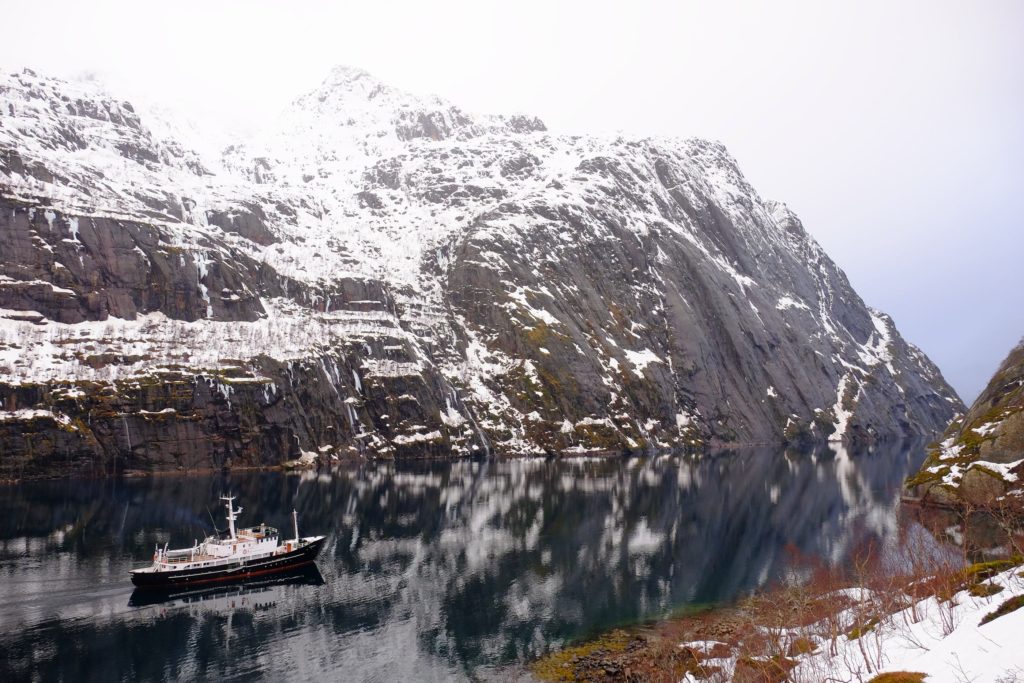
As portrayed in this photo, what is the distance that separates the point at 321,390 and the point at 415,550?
395 ft

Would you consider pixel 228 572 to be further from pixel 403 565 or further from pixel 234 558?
pixel 403 565

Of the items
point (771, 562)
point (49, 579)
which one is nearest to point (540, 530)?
point (771, 562)

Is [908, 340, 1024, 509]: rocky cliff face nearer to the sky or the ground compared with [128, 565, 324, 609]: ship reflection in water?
nearer to the sky

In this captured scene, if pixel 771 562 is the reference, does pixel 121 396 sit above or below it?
above

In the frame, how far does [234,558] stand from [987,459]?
326 feet

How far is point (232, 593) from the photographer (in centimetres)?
7212

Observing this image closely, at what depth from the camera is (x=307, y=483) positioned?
478ft

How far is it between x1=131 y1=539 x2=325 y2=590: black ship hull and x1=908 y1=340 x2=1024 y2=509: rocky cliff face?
8008cm

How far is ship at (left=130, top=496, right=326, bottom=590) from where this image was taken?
72562mm

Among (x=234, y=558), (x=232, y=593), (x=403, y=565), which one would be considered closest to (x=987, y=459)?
(x=403, y=565)

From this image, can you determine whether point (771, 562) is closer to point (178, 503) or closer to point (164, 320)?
point (178, 503)

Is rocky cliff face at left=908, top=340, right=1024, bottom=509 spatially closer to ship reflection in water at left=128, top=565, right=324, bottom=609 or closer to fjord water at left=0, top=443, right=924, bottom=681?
fjord water at left=0, top=443, right=924, bottom=681

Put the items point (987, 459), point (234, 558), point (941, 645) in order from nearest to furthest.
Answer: point (941, 645) → point (234, 558) → point (987, 459)

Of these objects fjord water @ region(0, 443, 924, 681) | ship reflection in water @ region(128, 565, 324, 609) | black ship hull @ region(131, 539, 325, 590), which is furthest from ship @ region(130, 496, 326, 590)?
fjord water @ region(0, 443, 924, 681)
